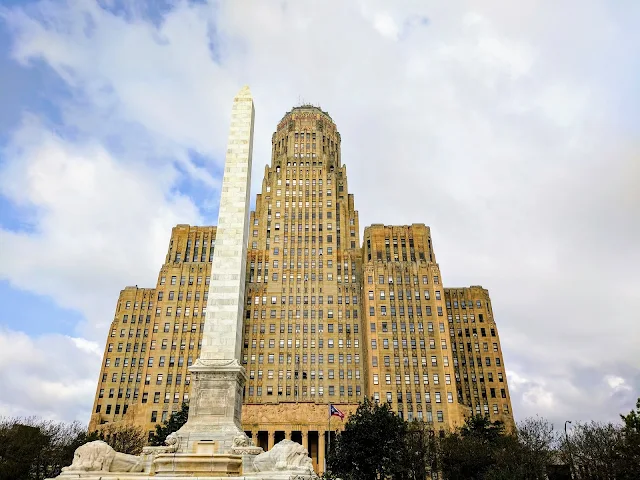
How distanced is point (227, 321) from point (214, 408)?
19.1 ft

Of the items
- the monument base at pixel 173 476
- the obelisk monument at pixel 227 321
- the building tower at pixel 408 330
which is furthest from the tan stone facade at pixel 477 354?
the monument base at pixel 173 476

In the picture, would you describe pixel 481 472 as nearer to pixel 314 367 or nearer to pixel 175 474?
pixel 175 474

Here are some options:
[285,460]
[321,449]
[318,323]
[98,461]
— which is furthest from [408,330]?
[98,461]

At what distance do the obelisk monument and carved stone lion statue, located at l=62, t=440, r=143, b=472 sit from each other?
290 cm

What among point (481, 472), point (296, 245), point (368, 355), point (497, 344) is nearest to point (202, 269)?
point (296, 245)

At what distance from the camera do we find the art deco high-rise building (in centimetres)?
9400

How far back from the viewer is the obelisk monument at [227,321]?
30250 mm

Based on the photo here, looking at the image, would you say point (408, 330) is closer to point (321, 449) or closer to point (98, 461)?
point (321, 449)

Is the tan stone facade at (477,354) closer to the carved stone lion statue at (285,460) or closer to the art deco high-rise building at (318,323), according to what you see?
the art deco high-rise building at (318,323)

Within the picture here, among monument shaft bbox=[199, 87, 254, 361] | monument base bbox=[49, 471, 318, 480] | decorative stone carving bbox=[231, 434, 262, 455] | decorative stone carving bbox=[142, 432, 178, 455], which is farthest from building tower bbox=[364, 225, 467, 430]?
monument base bbox=[49, 471, 318, 480]

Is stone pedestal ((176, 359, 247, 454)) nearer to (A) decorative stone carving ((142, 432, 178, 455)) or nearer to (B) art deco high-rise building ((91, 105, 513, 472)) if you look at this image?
(A) decorative stone carving ((142, 432, 178, 455))

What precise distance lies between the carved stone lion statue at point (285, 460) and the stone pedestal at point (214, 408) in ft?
7.89

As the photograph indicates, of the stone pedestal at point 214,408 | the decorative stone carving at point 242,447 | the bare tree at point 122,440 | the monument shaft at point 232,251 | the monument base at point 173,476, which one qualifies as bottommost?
the monument base at point 173,476

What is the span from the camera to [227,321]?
34.6m
